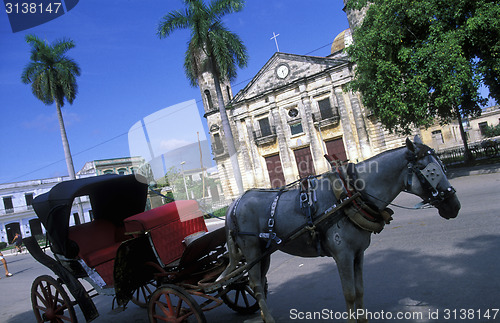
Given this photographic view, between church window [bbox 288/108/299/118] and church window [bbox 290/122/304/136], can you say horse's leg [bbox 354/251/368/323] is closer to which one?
church window [bbox 290/122/304/136]

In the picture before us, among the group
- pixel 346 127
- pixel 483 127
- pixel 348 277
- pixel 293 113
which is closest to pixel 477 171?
pixel 346 127

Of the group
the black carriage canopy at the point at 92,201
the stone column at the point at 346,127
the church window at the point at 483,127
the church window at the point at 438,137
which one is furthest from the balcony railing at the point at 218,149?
the church window at the point at 483,127

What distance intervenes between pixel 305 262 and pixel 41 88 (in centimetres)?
2539

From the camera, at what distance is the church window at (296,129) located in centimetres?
3019

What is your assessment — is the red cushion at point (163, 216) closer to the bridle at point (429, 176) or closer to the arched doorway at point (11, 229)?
the bridle at point (429, 176)

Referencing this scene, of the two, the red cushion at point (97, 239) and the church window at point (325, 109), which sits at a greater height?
the church window at point (325, 109)

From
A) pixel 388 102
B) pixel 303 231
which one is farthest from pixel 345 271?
pixel 388 102

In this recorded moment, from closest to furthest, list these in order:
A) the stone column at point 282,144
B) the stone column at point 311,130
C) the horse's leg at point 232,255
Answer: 1. the horse's leg at point 232,255
2. the stone column at point 311,130
3. the stone column at point 282,144

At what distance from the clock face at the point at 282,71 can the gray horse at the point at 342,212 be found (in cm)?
2785

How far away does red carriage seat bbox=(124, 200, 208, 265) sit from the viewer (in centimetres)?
439

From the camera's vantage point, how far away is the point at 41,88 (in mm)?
24234

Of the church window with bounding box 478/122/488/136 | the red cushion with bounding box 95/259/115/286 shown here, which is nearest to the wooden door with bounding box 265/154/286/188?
the red cushion with bounding box 95/259/115/286

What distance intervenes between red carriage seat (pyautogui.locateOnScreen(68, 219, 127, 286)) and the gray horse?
233 cm

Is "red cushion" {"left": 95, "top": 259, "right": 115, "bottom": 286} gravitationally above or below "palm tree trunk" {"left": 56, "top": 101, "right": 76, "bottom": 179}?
below
